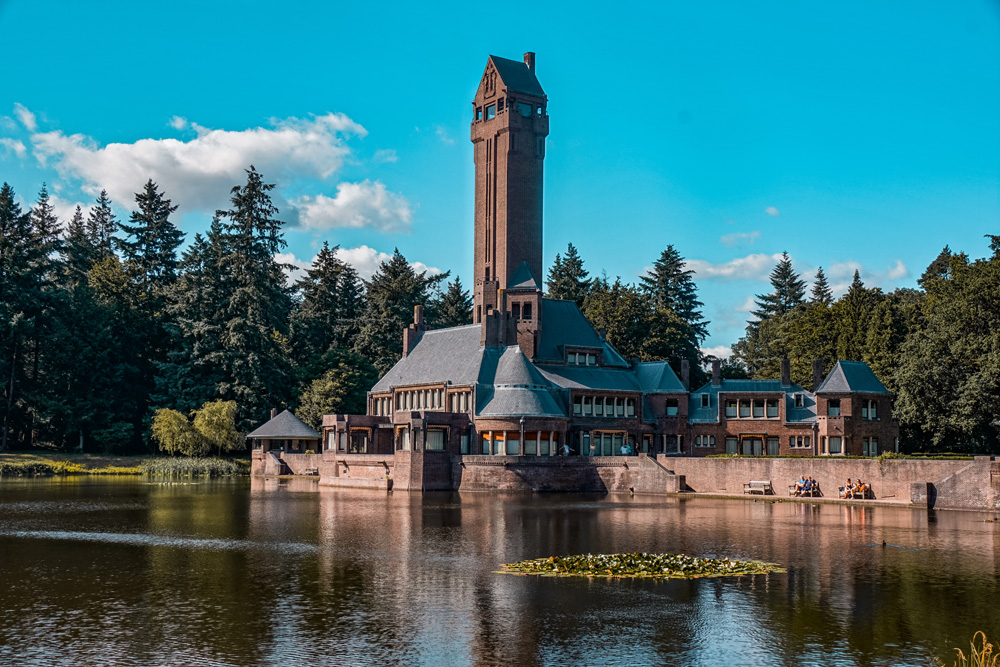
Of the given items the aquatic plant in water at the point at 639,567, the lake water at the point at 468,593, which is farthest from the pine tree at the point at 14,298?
the aquatic plant in water at the point at 639,567

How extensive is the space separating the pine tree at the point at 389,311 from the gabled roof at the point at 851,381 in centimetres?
4604

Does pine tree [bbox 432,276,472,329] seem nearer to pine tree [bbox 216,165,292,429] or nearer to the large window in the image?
A: pine tree [bbox 216,165,292,429]

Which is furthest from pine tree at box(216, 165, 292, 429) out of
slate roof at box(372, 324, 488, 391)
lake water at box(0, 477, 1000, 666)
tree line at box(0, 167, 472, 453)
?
lake water at box(0, 477, 1000, 666)

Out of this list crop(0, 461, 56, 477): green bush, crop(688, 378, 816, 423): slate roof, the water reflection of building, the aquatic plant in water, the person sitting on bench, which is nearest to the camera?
the aquatic plant in water

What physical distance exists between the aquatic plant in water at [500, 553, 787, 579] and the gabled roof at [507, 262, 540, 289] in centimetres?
5482

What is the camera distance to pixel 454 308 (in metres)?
121

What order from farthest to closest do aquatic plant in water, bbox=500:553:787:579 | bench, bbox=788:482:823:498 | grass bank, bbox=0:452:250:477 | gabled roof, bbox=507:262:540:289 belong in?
grass bank, bbox=0:452:250:477
gabled roof, bbox=507:262:540:289
bench, bbox=788:482:823:498
aquatic plant in water, bbox=500:553:787:579

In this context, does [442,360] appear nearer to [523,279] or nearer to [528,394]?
[523,279]

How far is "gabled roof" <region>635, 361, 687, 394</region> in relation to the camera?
80.4m

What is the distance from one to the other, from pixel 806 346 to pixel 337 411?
148ft

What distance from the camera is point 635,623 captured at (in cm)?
2092

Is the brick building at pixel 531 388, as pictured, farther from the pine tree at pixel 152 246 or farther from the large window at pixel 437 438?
the pine tree at pixel 152 246

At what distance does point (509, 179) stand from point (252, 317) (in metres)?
31.1

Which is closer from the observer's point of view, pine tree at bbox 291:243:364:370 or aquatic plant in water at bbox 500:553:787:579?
aquatic plant in water at bbox 500:553:787:579
